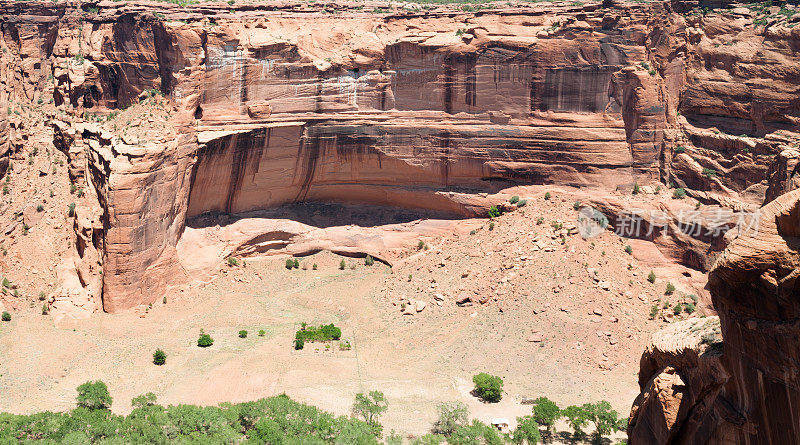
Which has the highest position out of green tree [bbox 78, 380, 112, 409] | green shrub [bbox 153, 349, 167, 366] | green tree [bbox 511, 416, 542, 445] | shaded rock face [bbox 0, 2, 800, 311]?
shaded rock face [bbox 0, 2, 800, 311]

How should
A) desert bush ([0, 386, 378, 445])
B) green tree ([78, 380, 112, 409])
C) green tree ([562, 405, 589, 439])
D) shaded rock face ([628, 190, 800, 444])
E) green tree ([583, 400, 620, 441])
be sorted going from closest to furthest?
shaded rock face ([628, 190, 800, 444])
desert bush ([0, 386, 378, 445])
green tree ([583, 400, 620, 441])
green tree ([562, 405, 589, 439])
green tree ([78, 380, 112, 409])

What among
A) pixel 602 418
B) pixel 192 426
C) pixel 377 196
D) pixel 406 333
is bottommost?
pixel 406 333

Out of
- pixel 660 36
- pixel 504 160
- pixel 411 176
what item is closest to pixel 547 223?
pixel 504 160

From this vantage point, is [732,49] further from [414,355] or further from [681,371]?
[681,371]

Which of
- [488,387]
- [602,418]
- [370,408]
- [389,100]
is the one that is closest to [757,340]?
[602,418]

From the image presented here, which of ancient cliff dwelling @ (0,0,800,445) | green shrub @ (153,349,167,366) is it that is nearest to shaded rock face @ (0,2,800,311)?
ancient cliff dwelling @ (0,0,800,445)

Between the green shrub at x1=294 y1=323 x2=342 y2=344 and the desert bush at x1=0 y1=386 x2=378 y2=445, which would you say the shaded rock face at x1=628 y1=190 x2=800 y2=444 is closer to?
the desert bush at x1=0 y1=386 x2=378 y2=445

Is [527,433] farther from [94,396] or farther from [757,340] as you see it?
[757,340]
